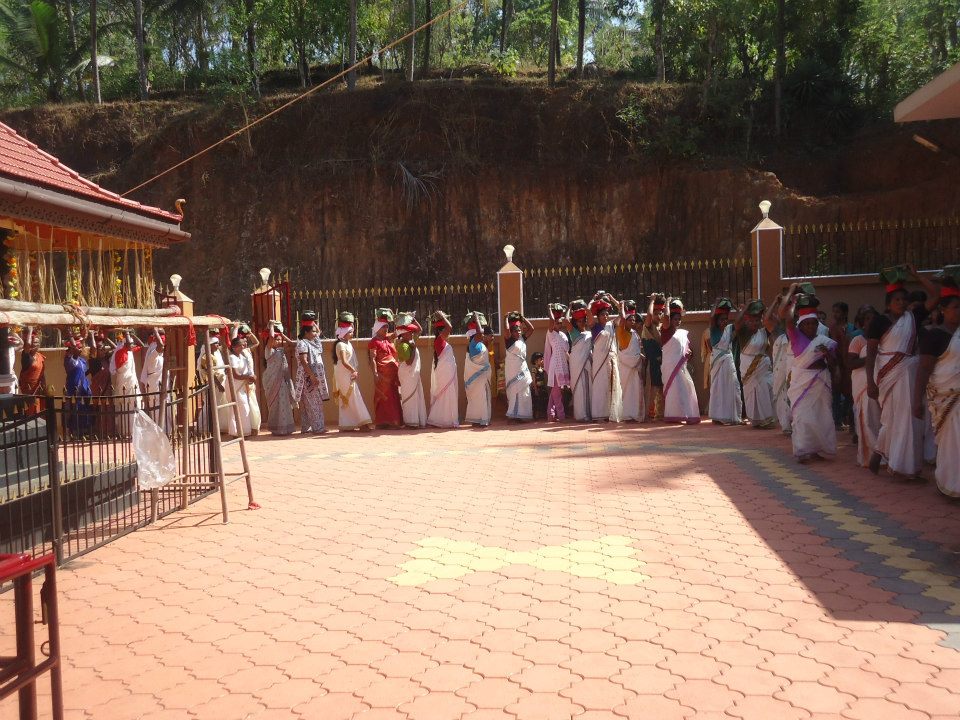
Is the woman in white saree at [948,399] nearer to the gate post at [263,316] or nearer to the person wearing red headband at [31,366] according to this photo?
the gate post at [263,316]

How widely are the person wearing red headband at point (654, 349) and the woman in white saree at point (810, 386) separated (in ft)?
13.0

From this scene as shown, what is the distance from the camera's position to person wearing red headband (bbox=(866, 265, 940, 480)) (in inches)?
291

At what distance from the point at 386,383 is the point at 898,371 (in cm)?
763

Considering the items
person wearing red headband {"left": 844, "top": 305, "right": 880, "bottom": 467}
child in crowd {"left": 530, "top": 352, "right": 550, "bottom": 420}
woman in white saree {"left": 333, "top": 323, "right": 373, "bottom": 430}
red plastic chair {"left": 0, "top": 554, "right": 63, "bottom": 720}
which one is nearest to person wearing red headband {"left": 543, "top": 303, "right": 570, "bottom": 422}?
child in crowd {"left": 530, "top": 352, "right": 550, "bottom": 420}

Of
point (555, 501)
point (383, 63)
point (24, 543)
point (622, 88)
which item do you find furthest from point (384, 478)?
point (383, 63)

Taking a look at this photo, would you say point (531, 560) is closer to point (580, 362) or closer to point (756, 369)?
point (756, 369)

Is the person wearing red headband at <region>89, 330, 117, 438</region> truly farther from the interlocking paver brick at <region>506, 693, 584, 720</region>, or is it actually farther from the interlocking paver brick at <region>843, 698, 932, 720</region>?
the interlocking paver brick at <region>843, 698, 932, 720</region>

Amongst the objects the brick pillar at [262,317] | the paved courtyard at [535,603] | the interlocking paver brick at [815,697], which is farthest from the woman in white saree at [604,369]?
the interlocking paver brick at [815,697]

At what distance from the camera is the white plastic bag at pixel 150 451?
21.9 feet

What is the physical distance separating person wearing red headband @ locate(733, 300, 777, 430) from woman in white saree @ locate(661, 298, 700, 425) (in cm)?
93

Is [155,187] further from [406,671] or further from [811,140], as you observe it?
[406,671]

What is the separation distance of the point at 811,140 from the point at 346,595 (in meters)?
23.6

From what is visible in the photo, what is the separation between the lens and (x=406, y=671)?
3.99 meters

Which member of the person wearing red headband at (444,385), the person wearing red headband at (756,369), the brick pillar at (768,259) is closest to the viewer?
the person wearing red headband at (756,369)
